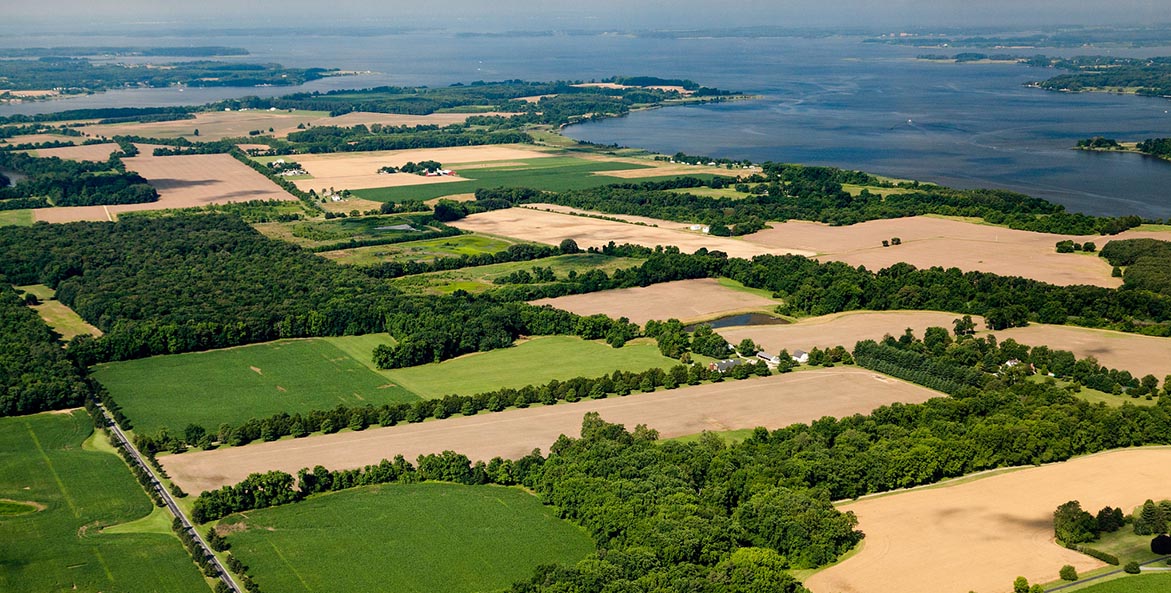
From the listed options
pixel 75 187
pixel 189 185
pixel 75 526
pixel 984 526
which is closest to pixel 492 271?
pixel 75 526

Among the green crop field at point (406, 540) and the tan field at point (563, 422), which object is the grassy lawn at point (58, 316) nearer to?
the tan field at point (563, 422)

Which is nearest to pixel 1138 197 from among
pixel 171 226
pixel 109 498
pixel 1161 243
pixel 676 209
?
pixel 1161 243

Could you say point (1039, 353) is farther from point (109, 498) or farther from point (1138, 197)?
point (1138, 197)

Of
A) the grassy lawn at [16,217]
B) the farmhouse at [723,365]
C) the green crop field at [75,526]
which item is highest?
the farmhouse at [723,365]

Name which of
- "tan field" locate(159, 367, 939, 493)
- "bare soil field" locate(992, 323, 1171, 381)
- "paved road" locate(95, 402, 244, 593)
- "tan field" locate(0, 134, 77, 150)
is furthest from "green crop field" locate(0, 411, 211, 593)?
"tan field" locate(0, 134, 77, 150)

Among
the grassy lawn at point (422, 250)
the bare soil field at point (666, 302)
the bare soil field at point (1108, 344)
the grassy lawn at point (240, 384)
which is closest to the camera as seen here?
the grassy lawn at point (240, 384)

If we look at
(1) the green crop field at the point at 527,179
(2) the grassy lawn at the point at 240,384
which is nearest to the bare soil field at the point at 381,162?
(1) the green crop field at the point at 527,179

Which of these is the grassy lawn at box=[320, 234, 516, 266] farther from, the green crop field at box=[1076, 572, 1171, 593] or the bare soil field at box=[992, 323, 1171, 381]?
the green crop field at box=[1076, 572, 1171, 593]
